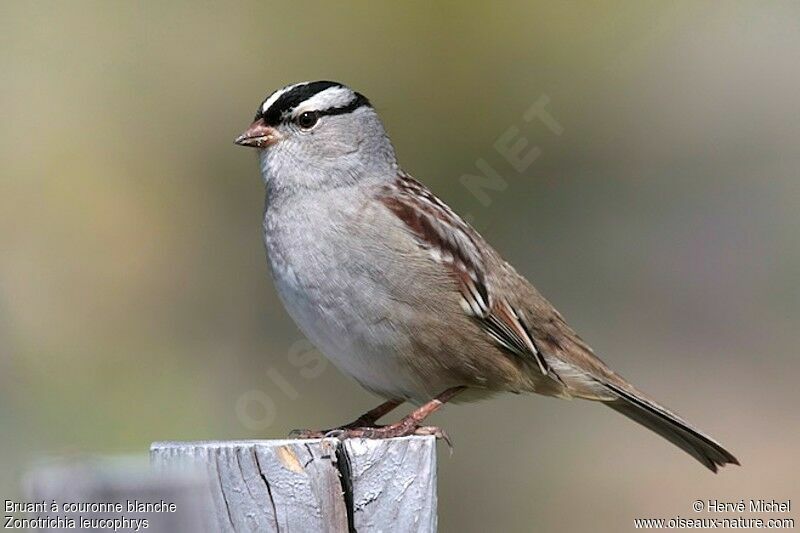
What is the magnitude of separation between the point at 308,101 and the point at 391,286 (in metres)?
0.98

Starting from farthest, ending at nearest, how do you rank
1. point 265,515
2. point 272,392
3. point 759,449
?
1. point 759,449
2. point 272,392
3. point 265,515

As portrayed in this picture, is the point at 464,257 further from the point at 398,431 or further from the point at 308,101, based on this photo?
the point at 398,431

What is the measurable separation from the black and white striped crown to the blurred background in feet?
8.41

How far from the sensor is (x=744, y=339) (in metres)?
10.6

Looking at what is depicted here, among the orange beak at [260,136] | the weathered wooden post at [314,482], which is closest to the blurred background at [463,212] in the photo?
the orange beak at [260,136]

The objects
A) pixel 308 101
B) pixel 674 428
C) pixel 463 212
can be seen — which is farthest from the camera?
pixel 463 212

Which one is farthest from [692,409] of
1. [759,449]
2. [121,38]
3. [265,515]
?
[265,515]

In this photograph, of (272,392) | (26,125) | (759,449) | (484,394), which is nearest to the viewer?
(484,394)

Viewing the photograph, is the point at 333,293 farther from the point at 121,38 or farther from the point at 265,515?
the point at 121,38

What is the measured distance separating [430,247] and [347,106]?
0.86m

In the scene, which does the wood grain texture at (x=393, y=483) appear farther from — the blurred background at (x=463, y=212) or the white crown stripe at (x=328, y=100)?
the blurred background at (x=463, y=212)

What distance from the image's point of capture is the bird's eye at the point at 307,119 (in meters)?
6.00

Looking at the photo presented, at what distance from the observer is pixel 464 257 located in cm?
589

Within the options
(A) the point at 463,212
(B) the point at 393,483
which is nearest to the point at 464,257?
(B) the point at 393,483
